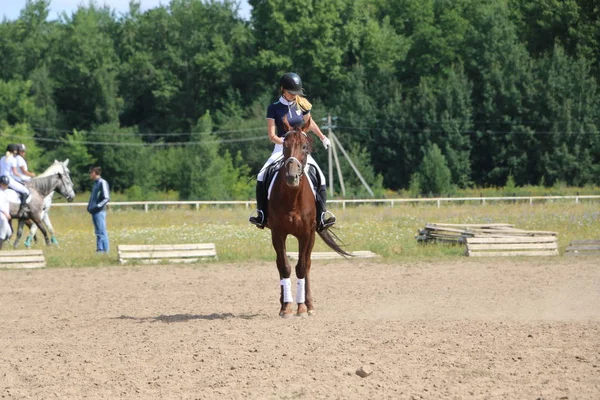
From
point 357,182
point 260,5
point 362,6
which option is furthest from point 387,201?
point 362,6

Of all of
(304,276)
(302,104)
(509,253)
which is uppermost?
(302,104)

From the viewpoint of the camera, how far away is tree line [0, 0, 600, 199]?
66.9 m

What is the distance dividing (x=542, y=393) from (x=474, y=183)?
61.1 metres

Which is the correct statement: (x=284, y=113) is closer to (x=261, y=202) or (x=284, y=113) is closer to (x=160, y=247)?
(x=261, y=202)

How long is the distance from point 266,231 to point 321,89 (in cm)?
4932

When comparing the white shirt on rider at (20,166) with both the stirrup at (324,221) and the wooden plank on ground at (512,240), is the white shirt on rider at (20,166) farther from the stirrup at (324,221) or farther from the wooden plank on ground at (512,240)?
the stirrup at (324,221)

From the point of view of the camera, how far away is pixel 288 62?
74.9m

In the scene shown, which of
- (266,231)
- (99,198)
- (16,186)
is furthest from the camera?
(266,231)

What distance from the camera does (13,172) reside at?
2531cm

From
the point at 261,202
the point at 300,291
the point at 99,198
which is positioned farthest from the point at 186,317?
the point at 99,198

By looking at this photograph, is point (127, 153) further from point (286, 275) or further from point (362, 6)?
point (286, 275)

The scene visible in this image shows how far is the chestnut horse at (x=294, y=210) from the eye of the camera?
11789 millimetres

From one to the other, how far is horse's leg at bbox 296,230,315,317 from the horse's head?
1.11m

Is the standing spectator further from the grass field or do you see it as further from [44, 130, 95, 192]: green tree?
[44, 130, 95, 192]: green tree
